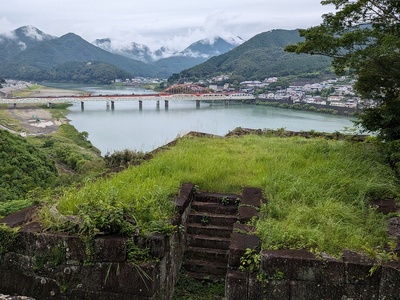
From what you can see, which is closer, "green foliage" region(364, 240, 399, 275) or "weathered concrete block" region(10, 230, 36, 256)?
"green foliage" region(364, 240, 399, 275)

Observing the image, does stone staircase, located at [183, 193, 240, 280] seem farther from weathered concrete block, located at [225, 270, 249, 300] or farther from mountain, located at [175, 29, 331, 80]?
mountain, located at [175, 29, 331, 80]

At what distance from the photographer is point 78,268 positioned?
3.00 metres

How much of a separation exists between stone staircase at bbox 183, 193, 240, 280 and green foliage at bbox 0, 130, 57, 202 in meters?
16.3

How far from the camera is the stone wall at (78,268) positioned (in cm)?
294

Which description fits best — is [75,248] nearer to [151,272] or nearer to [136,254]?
[136,254]

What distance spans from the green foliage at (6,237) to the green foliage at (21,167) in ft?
54.2

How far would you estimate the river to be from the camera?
27.8 metres

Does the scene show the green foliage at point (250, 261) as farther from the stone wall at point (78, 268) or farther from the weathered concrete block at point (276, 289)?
the stone wall at point (78, 268)

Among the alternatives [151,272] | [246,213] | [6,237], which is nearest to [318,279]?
[246,213]

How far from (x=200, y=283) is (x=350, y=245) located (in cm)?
153

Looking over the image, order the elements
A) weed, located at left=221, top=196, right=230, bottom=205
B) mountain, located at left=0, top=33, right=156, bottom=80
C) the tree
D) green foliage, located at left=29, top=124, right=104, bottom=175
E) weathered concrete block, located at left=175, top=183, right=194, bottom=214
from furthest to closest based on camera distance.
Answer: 1. mountain, located at left=0, top=33, right=156, bottom=80
2. green foliage, located at left=29, top=124, right=104, bottom=175
3. the tree
4. weed, located at left=221, top=196, right=230, bottom=205
5. weathered concrete block, located at left=175, top=183, right=194, bottom=214

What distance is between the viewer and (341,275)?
8.94 ft

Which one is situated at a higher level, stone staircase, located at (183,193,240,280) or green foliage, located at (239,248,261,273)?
green foliage, located at (239,248,261,273)

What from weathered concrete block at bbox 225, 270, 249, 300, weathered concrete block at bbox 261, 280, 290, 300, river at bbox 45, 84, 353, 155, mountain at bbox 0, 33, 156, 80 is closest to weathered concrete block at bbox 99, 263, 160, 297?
weathered concrete block at bbox 225, 270, 249, 300
